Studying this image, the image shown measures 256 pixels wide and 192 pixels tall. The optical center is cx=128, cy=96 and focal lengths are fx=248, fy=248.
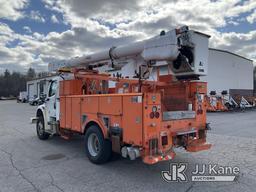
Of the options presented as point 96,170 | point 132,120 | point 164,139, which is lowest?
point 96,170

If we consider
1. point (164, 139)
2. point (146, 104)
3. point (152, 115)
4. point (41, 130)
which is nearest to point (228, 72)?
point (41, 130)

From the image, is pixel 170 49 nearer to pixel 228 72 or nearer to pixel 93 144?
pixel 93 144

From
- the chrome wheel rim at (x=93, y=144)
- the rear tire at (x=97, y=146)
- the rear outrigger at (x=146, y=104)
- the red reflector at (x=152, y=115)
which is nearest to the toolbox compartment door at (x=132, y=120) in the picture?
the rear outrigger at (x=146, y=104)

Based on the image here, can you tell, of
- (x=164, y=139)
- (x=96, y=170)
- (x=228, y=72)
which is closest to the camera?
(x=164, y=139)

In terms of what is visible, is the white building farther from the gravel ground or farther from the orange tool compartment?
the orange tool compartment

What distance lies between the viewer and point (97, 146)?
6352 millimetres

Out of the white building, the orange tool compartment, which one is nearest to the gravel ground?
the orange tool compartment

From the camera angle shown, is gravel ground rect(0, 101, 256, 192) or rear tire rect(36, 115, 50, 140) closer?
gravel ground rect(0, 101, 256, 192)

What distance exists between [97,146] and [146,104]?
2212 millimetres

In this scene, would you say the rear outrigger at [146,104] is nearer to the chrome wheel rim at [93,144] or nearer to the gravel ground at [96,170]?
the chrome wheel rim at [93,144]

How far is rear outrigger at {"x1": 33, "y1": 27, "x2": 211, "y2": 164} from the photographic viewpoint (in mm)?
4949

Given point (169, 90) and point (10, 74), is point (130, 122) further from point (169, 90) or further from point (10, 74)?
point (10, 74)

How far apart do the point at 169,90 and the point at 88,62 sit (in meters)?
3.03

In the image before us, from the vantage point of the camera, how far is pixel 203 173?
5.46 metres
